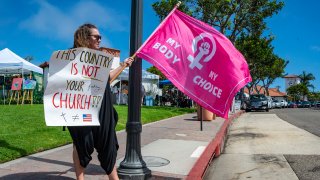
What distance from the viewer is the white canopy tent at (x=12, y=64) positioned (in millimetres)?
18953

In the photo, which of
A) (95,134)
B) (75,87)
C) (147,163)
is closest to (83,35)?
(75,87)

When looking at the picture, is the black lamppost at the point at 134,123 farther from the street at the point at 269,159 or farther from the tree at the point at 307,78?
the tree at the point at 307,78

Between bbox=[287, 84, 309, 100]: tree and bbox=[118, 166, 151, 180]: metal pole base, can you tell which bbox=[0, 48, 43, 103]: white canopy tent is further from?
bbox=[287, 84, 309, 100]: tree

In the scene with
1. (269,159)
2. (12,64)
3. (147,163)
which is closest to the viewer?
(147,163)

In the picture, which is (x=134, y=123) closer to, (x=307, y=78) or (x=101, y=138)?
(x=101, y=138)

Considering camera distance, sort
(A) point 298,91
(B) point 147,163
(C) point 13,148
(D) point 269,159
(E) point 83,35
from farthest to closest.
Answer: (A) point 298,91 → (D) point 269,159 → (C) point 13,148 → (B) point 147,163 → (E) point 83,35

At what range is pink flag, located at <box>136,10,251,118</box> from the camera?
5258mm

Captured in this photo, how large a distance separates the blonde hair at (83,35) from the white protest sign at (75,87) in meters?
0.08

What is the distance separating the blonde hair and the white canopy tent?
51.2ft

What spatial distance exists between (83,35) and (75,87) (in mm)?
528

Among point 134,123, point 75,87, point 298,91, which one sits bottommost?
point 134,123

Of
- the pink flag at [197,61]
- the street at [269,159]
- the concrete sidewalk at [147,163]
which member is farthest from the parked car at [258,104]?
the pink flag at [197,61]

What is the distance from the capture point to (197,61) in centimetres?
535

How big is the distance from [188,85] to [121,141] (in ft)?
15.4
